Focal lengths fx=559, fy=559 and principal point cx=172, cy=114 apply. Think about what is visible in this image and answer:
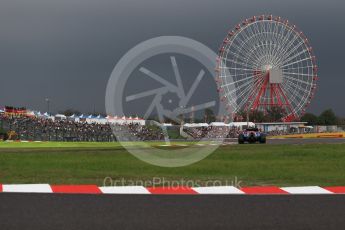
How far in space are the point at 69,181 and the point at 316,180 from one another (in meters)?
4.93

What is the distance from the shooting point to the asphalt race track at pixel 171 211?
19.2ft

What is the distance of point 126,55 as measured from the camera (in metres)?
13.3

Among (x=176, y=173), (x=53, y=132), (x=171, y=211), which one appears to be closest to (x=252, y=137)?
(x=53, y=132)

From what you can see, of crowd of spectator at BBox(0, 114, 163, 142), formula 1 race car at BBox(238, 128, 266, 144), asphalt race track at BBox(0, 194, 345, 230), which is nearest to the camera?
asphalt race track at BBox(0, 194, 345, 230)

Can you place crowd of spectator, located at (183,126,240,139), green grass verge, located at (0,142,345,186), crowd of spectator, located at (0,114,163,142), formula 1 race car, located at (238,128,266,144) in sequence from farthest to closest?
crowd of spectator, located at (183,126,240,139), crowd of spectator, located at (0,114,163,142), formula 1 race car, located at (238,128,266,144), green grass verge, located at (0,142,345,186)

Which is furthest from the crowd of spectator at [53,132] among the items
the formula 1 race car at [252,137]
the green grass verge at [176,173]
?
the green grass verge at [176,173]

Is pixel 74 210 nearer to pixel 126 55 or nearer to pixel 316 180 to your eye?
pixel 316 180

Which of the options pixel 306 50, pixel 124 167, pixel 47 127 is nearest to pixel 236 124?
pixel 306 50

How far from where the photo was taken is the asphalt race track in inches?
231

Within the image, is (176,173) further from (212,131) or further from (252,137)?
(212,131)

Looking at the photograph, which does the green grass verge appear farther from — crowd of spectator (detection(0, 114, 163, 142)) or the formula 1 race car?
crowd of spectator (detection(0, 114, 163, 142))

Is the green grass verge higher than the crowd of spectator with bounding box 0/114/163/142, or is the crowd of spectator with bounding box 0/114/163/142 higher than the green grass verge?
the crowd of spectator with bounding box 0/114/163/142

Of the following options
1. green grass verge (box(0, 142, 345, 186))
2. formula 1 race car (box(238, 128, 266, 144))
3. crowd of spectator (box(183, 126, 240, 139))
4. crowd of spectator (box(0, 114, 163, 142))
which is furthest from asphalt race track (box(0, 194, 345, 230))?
crowd of spectator (box(183, 126, 240, 139))

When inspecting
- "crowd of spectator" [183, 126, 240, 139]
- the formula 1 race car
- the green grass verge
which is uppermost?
"crowd of spectator" [183, 126, 240, 139]
